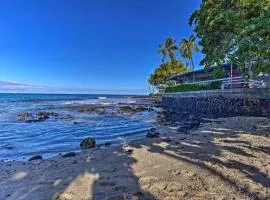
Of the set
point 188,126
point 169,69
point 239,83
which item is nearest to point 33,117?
point 188,126

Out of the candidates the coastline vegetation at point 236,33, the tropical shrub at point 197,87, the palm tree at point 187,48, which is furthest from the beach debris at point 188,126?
the palm tree at point 187,48

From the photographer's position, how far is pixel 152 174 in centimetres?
718

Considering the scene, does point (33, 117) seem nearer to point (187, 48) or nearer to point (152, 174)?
point (152, 174)

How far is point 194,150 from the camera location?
31.5ft

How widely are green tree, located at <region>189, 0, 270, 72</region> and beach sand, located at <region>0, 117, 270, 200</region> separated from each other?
9.55ft

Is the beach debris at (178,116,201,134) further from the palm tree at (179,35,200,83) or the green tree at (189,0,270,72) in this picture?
the palm tree at (179,35,200,83)

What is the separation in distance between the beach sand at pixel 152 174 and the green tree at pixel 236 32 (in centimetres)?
291

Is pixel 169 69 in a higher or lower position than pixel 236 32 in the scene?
higher

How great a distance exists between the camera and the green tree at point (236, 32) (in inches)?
384

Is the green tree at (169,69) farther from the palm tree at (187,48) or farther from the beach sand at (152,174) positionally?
the beach sand at (152,174)

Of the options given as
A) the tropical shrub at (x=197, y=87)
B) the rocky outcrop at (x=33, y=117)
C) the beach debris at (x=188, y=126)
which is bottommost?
the rocky outcrop at (x=33, y=117)

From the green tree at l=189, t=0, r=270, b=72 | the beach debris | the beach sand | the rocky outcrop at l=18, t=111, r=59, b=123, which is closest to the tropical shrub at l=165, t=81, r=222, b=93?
the beach debris

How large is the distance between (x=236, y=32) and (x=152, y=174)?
692 centimetres

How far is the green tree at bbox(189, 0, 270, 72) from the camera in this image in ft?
32.0
